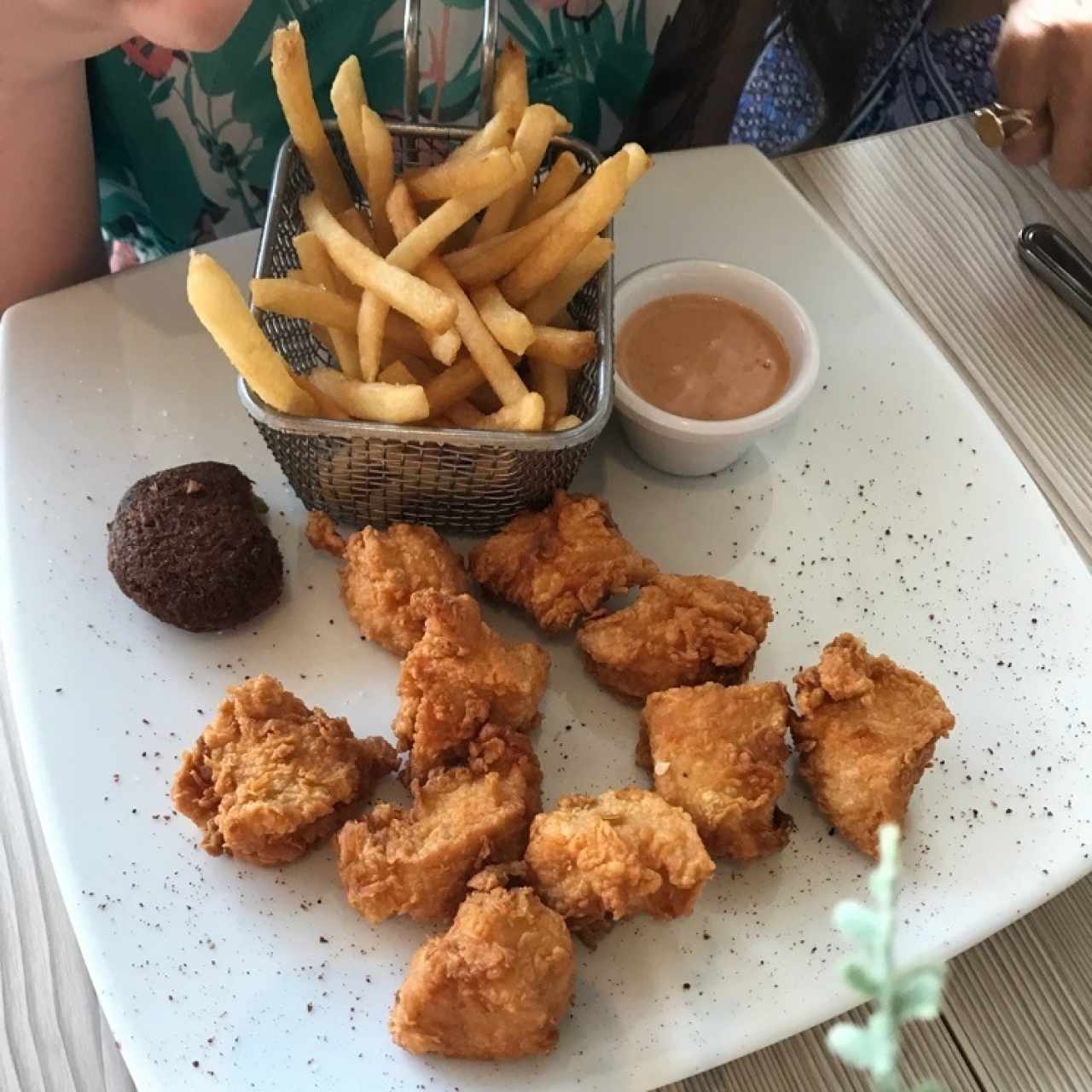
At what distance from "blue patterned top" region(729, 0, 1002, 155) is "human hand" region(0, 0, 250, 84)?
4.83 feet

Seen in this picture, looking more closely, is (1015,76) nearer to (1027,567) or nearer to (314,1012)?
(1027,567)

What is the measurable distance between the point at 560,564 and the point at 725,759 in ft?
1.19

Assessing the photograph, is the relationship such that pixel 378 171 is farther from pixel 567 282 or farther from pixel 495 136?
pixel 567 282

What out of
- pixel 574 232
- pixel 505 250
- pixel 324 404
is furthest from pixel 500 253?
pixel 324 404

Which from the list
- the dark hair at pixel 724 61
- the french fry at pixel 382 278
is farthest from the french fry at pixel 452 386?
the dark hair at pixel 724 61

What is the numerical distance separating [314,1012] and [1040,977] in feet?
3.04

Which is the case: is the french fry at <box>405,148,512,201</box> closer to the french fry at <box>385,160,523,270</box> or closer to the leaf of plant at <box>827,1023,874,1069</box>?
the french fry at <box>385,160,523,270</box>

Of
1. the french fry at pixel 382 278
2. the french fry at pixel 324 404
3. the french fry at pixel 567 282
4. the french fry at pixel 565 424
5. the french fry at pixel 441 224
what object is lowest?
the french fry at pixel 565 424

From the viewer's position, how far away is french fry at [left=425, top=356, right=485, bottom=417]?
1.50m

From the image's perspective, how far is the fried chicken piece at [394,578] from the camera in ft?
4.85

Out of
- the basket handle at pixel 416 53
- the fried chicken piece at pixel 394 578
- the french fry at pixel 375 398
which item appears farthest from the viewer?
the basket handle at pixel 416 53

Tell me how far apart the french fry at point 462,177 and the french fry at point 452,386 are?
23 cm

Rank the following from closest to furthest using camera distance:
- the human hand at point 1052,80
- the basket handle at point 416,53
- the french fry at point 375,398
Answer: the french fry at point 375,398 → the basket handle at point 416,53 → the human hand at point 1052,80

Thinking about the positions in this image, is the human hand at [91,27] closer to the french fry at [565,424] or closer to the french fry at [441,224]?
the french fry at [441,224]
